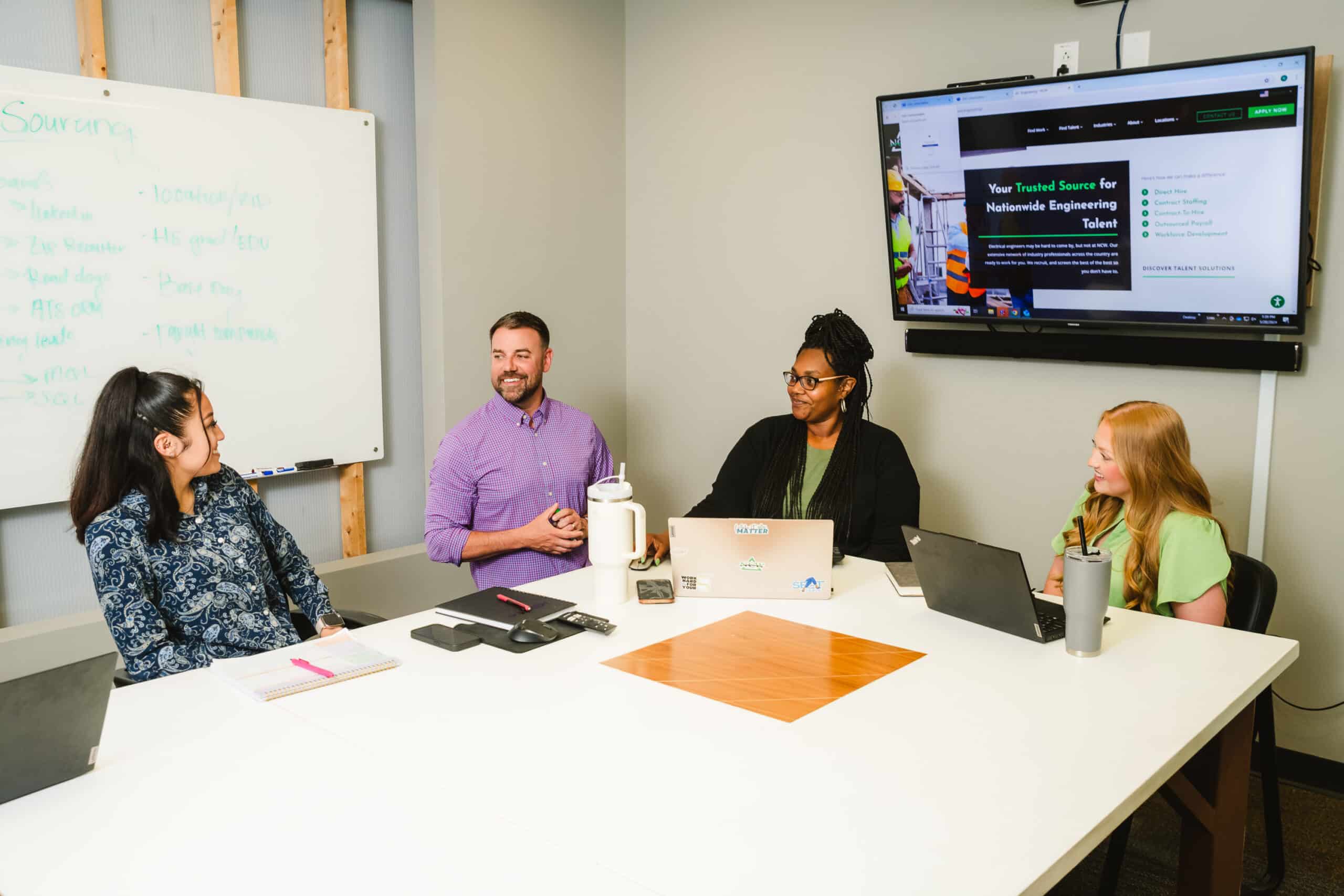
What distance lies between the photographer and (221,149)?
10.2ft

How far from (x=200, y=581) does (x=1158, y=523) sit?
205 centimetres

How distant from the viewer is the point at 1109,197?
286 cm

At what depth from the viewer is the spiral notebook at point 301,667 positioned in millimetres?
1658

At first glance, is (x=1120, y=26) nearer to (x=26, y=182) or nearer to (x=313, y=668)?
(x=313, y=668)

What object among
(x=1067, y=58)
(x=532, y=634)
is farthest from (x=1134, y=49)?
(x=532, y=634)

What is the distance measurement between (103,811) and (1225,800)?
1804mm

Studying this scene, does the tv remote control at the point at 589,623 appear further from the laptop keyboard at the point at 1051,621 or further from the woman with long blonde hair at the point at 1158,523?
the woman with long blonde hair at the point at 1158,523

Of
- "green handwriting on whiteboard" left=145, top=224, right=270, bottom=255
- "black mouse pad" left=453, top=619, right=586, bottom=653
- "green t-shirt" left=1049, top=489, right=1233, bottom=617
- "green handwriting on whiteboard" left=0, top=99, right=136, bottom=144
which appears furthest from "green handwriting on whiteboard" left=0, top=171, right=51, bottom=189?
"green t-shirt" left=1049, top=489, right=1233, bottom=617

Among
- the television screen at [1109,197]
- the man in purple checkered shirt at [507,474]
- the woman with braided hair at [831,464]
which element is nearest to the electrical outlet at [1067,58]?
the television screen at [1109,197]

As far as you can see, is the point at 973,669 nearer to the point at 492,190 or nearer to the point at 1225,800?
the point at 1225,800

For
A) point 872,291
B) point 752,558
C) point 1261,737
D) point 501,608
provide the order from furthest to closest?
point 872,291, point 1261,737, point 752,558, point 501,608

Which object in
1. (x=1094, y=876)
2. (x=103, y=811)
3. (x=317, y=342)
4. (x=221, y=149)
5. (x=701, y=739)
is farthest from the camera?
(x=317, y=342)

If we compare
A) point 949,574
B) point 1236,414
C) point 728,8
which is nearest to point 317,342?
point 728,8

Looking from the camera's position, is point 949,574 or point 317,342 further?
point 317,342
